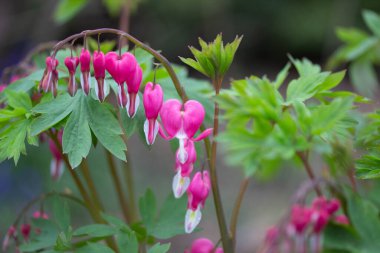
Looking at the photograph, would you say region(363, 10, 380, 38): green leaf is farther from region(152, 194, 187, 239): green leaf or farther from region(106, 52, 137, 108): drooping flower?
region(106, 52, 137, 108): drooping flower

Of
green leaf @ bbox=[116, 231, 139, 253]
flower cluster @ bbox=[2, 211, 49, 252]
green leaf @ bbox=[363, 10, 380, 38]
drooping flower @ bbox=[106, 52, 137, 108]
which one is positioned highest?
green leaf @ bbox=[363, 10, 380, 38]

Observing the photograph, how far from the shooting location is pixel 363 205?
1.48 metres

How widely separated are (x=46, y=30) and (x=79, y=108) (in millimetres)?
5335

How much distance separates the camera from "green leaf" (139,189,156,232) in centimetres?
145

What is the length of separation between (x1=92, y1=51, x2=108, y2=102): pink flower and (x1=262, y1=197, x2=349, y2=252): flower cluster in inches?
23.6

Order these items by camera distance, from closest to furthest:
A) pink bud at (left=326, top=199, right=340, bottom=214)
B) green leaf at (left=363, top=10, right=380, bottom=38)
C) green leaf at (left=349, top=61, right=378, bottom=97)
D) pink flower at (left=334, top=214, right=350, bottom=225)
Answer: pink bud at (left=326, top=199, right=340, bottom=214) < pink flower at (left=334, top=214, right=350, bottom=225) < green leaf at (left=363, top=10, right=380, bottom=38) < green leaf at (left=349, top=61, right=378, bottom=97)

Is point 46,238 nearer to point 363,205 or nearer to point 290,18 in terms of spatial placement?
point 363,205

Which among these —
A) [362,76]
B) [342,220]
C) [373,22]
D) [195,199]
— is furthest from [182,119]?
[362,76]

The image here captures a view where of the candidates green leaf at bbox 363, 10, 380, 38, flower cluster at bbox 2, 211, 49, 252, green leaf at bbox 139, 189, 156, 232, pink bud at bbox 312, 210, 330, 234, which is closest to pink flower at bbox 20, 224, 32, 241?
flower cluster at bbox 2, 211, 49, 252

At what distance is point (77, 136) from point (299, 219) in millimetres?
617

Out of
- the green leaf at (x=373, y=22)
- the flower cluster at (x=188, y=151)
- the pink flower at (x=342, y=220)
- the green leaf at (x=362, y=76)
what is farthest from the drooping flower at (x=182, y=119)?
the green leaf at (x=362, y=76)

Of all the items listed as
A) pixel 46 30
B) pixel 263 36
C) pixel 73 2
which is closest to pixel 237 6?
pixel 263 36

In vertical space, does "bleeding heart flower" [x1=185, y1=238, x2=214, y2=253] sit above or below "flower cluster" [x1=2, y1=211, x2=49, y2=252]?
below

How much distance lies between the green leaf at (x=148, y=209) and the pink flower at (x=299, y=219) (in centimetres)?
36
